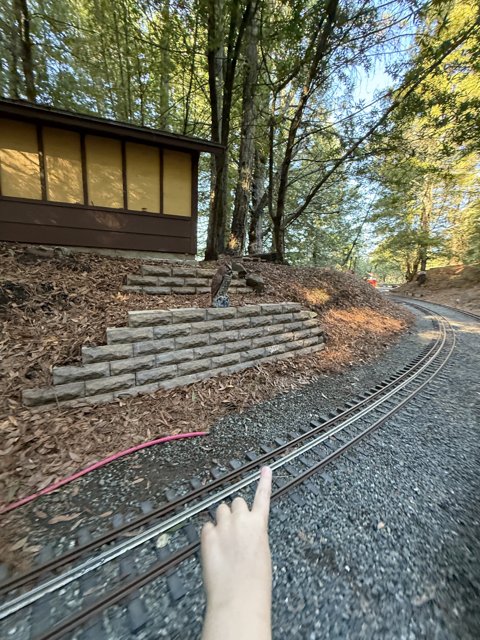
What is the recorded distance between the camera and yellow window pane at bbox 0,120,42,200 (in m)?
5.98

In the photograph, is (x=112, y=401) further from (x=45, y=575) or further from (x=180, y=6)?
(x=180, y=6)

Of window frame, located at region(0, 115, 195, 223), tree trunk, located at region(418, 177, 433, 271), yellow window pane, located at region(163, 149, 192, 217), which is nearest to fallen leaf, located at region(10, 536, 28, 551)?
window frame, located at region(0, 115, 195, 223)

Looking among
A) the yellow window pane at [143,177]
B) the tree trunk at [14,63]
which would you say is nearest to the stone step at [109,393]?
the yellow window pane at [143,177]

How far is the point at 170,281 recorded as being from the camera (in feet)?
17.7

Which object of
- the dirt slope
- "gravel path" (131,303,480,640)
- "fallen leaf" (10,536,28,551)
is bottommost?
"fallen leaf" (10,536,28,551)

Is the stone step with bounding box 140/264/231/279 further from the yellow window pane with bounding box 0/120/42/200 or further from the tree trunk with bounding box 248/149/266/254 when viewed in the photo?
the tree trunk with bounding box 248/149/266/254

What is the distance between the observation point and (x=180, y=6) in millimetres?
6488

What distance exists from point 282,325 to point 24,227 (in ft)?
20.5

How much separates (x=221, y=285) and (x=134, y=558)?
11.1 feet

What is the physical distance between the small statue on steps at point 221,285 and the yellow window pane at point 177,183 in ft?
13.3

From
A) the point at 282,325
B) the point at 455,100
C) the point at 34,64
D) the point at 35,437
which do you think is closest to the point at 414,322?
the point at 455,100

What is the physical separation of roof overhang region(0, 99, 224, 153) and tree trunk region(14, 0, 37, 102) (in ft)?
13.0

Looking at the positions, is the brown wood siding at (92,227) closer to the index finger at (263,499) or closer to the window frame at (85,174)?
the window frame at (85,174)

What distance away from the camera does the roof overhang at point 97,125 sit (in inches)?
218
